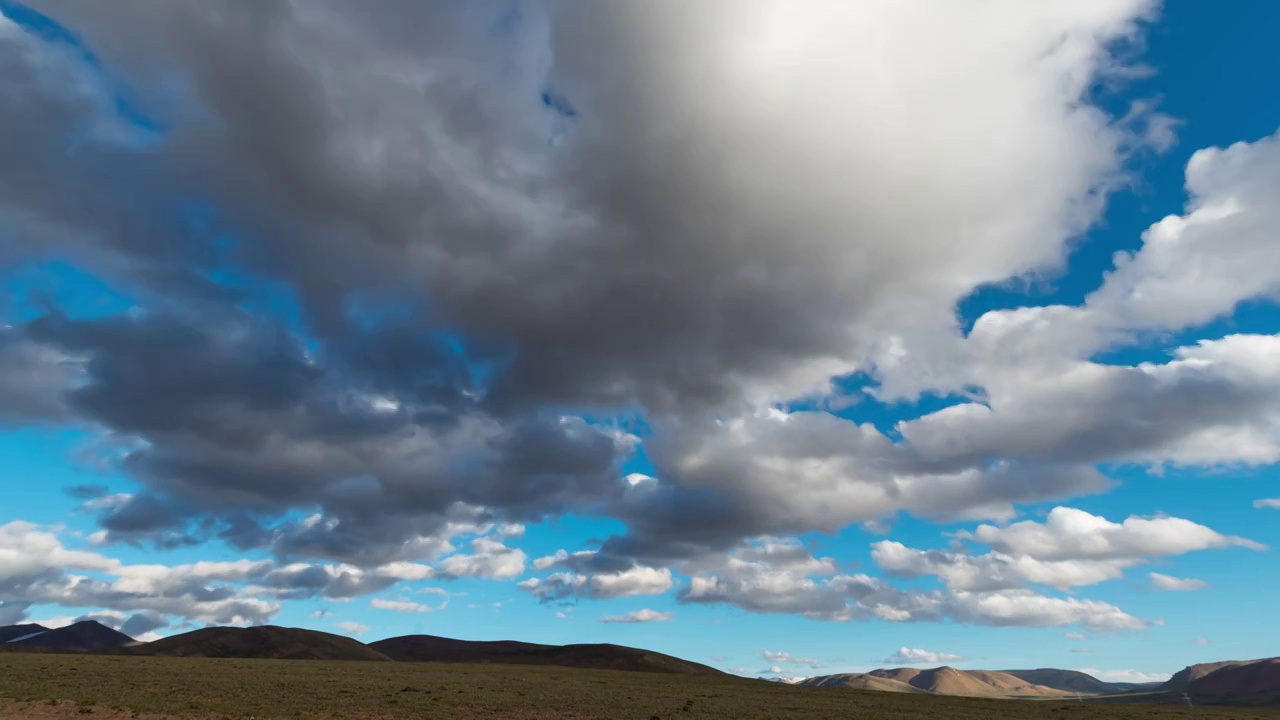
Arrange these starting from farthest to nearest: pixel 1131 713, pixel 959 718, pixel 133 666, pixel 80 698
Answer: pixel 133 666, pixel 1131 713, pixel 959 718, pixel 80 698

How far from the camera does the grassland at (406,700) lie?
212ft

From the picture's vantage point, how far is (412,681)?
102312 mm

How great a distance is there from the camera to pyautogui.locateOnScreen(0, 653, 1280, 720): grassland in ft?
212

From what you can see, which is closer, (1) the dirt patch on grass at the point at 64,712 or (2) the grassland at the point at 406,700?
(1) the dirt patch on grass at the point at 64,712

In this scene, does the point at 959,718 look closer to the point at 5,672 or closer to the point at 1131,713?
the point at 1131,713

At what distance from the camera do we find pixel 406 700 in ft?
248

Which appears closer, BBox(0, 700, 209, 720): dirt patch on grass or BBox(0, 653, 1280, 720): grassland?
BBox(0, 700, 209, 720): dirt patch on grass

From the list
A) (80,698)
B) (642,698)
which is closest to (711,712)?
(642,698)

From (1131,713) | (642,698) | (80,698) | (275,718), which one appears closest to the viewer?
(275,718)

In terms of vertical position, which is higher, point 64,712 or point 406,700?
point 406,700

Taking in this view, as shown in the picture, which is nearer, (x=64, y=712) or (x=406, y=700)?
(x=64, y=712)

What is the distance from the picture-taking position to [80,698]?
6669 cm

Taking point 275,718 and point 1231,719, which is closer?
point 275,718

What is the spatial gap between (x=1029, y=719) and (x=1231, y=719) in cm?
4253
